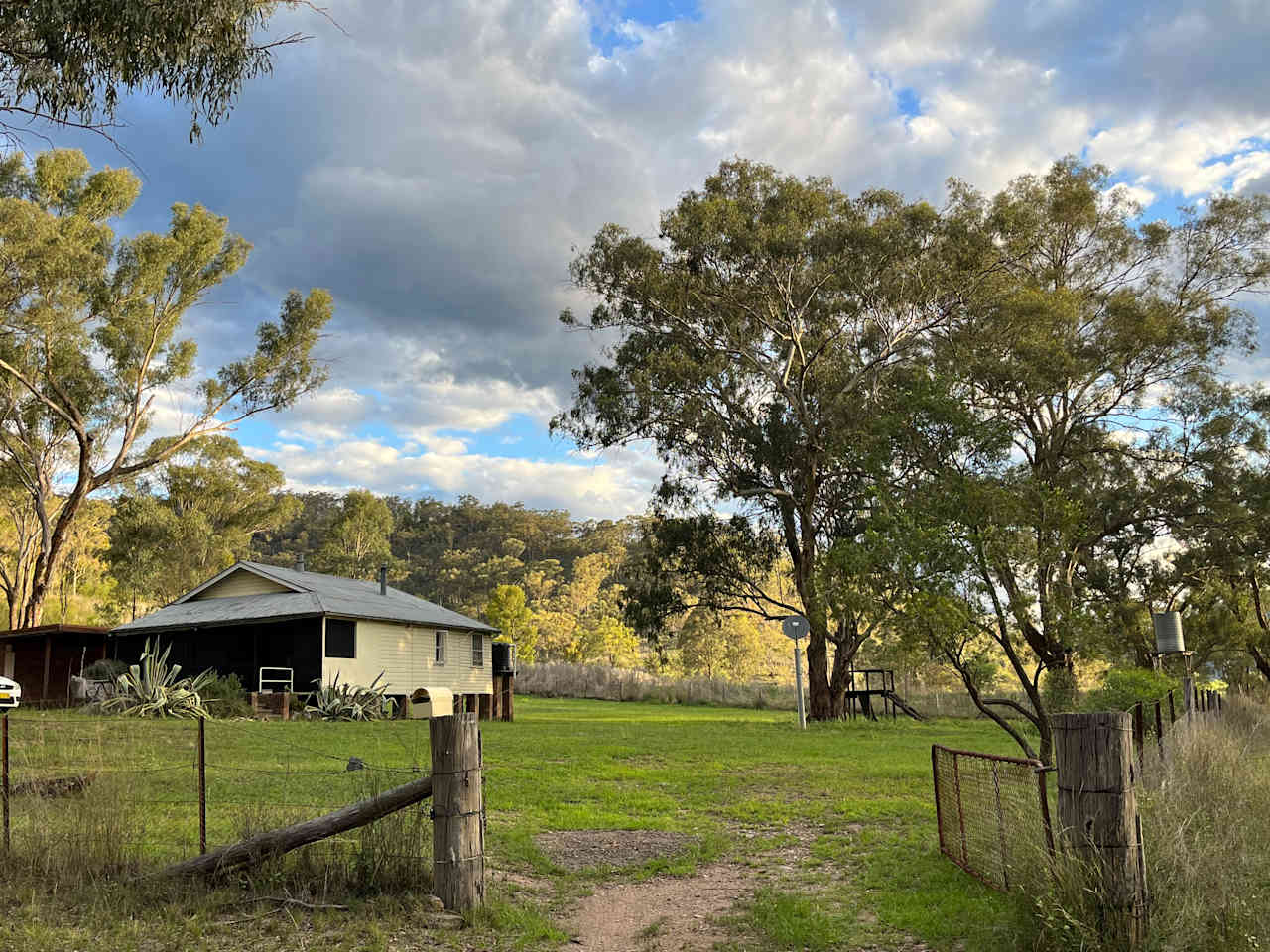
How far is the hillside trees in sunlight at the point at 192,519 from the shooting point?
39.2m

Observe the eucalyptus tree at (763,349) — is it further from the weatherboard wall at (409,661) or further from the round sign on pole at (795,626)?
the weatherboard wall at (409,661)

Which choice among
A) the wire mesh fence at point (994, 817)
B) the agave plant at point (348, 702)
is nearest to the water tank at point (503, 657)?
the agave plant at point (348, 702)

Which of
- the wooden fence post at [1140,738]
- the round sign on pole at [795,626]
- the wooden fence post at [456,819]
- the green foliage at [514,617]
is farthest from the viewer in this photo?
the green foliage at [514,617]

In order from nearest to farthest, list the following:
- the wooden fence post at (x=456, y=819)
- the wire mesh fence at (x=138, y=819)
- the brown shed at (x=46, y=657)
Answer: the wooden fence post at (x=456, y=819) → the wire mesh fence at (x=138, y=819) → the brown shed at (x=46, y=657)

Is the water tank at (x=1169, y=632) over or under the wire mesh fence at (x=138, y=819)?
over

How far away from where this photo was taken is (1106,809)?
449 cm

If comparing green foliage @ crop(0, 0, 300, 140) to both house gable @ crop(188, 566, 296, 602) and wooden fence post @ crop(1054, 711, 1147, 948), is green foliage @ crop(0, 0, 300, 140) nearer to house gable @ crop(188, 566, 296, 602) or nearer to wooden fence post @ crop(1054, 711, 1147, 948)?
wooden fence post @ crop(1054, 711, 1147, 948)

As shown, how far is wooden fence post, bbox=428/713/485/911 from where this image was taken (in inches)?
221

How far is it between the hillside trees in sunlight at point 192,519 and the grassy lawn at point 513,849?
95.5 ft

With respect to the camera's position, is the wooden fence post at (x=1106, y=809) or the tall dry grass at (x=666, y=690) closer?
the wooden fence post at (x=1106, y=809)

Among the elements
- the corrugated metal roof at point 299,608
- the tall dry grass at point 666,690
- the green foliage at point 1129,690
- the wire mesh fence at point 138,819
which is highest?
the corrugated metal roof at point 299,608

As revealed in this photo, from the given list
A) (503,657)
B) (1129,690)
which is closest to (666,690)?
(503,657)

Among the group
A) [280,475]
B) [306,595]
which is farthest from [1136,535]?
[280,475]

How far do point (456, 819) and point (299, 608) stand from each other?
19855mm
